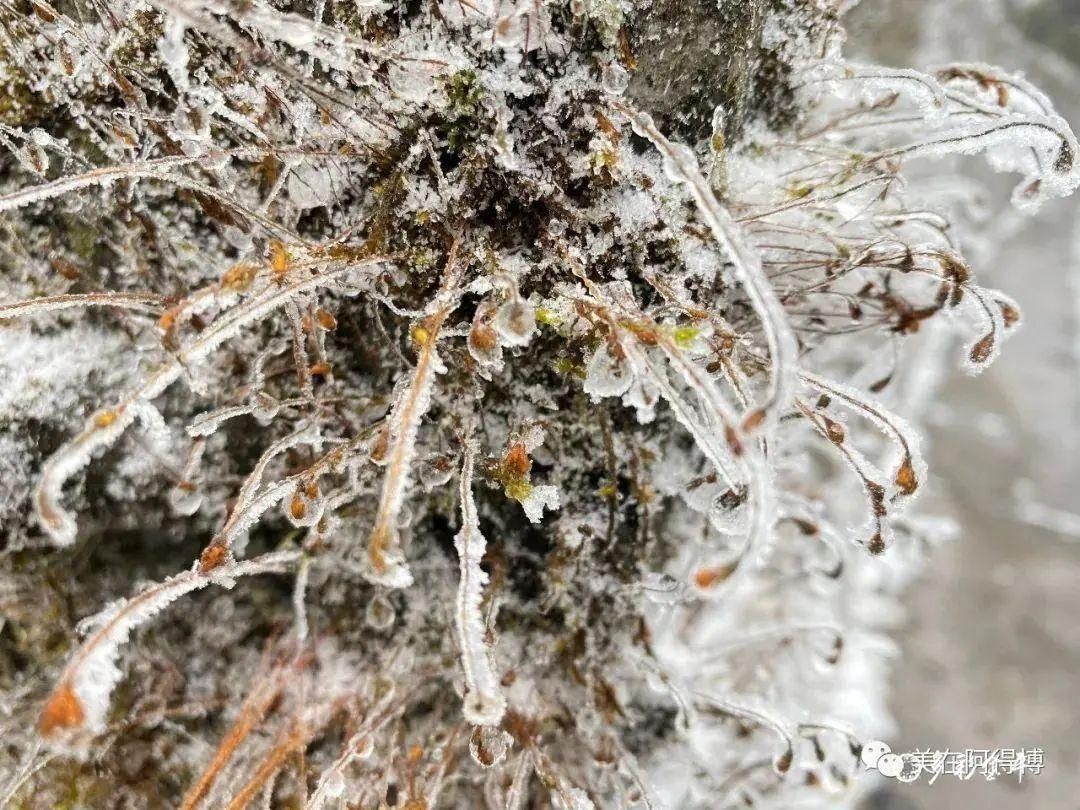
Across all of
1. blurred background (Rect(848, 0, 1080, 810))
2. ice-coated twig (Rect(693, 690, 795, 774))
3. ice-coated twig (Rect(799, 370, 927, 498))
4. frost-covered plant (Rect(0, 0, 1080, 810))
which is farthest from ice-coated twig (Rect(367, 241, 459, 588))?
blurred background (Rect(848, 0, 1080, 810))

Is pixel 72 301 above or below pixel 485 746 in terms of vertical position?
above

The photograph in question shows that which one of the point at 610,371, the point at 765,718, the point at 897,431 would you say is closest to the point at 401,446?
the point at 610,371

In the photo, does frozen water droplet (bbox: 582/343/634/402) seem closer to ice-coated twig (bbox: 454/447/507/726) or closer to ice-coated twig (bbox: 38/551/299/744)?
ice-coated twig (bbox: 454/447/507/726)

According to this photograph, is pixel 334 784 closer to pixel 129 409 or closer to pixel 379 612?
pixel 379 612

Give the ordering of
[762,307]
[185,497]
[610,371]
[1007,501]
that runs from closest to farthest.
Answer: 1. [762,307]
2. [610,371]
3. [185,497]
4. [1007,501]

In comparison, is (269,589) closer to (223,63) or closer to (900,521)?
(223,63)

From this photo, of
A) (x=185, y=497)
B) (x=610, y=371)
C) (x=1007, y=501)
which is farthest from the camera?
(x=1007, y=501)

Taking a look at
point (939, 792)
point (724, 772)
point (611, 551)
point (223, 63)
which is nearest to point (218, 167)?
point (223, 63)
